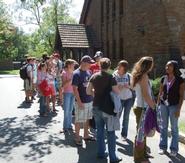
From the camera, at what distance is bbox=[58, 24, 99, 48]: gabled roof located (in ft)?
103

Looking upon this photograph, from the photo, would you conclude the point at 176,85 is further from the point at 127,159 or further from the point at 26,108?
the point at 26,108

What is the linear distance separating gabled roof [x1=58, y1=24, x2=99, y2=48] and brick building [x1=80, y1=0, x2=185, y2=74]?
1038 mm

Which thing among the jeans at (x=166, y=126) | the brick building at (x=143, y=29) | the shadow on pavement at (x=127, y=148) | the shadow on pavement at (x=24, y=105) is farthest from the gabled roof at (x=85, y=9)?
the jeans at (x=166, y=126)

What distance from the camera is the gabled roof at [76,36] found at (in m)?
31.4

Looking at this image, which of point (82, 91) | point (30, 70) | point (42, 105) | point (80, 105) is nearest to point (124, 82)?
point (82, 91)

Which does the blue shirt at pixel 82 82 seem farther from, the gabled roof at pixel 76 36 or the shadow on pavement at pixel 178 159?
the gabled roof at pixel 76 36

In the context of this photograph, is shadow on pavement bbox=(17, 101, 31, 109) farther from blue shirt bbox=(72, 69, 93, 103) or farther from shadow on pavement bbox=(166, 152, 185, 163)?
shadow on pavement bbox=(166, 152, 185, 163)

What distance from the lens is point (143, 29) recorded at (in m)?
25.2

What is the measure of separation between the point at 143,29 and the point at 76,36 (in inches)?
328

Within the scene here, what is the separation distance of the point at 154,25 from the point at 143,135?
16684 mm

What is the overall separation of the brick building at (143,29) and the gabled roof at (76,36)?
1038 millimetres

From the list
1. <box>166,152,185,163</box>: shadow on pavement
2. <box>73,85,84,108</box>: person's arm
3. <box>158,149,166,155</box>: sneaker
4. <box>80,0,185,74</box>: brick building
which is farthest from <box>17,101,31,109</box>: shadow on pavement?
<box>166,152,185,163</box>: shadow on pavement

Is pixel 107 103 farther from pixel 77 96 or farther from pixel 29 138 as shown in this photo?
pixel 29 138

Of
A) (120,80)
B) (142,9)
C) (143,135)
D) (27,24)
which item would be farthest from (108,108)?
(27,24)
